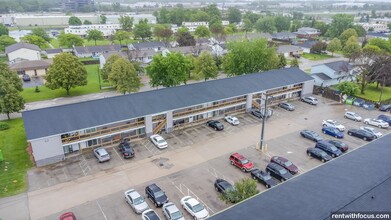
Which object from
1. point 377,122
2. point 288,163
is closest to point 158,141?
point 288,163

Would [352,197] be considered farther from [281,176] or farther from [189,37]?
[189,37]

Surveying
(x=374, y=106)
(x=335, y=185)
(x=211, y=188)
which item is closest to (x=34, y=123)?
(x=211, y=188)

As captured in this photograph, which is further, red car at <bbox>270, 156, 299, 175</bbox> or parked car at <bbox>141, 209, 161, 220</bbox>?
red car at <bbox>270, 156, 299, 175</bbox>

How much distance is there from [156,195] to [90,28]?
425 feet

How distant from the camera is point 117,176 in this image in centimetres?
3144

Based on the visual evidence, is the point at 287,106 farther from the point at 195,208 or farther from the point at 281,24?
the point at 281,24

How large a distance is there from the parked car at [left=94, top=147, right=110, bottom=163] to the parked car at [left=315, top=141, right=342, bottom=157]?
1015 inches

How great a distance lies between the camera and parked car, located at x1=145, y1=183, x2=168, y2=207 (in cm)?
2646

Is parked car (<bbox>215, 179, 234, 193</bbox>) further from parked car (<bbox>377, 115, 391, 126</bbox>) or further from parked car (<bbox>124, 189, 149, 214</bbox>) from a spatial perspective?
parked car (<bbox>377, 115, 391, 126</bbox>)

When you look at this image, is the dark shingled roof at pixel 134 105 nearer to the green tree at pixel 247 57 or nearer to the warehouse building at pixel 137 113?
the warehouse building at pixel 137 113

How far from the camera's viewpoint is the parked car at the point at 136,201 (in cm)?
2557

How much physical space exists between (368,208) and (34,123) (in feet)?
110

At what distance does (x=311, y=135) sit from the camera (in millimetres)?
39312

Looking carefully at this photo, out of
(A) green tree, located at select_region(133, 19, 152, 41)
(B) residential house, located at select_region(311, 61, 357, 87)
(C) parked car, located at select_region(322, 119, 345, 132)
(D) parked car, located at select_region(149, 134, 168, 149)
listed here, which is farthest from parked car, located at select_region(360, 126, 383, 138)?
(A) green tree, located at select_region(133, 19, 152, 41)
